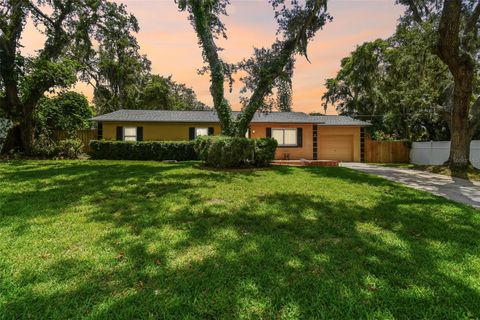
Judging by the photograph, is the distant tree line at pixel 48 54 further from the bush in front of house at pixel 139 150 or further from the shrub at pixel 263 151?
the shrub at pixel 263 151

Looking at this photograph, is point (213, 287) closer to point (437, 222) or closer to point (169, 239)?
point (169, 239)

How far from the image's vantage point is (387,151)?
1958cm

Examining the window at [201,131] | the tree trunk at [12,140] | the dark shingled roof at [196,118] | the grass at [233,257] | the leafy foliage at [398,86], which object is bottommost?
the grass at [233,257]

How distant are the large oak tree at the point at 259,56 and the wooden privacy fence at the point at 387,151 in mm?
10701

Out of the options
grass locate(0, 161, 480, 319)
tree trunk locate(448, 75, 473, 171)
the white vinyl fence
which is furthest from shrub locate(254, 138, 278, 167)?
the white vinyl fence

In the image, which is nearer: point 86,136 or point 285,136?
point 86,136

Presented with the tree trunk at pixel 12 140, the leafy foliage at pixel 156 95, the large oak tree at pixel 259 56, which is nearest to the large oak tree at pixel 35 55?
the tree trunk at pixel 12 140

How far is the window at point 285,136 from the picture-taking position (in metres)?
18.6

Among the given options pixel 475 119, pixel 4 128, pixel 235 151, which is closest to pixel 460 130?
pixel 475 119

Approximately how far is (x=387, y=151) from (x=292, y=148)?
7.07 metres

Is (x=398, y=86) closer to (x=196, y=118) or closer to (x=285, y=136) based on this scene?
(x=285, y=136)

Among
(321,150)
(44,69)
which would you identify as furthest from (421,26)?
(44,69)

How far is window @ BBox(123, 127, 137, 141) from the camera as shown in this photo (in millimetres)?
17531

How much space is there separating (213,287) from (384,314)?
1453 mm
